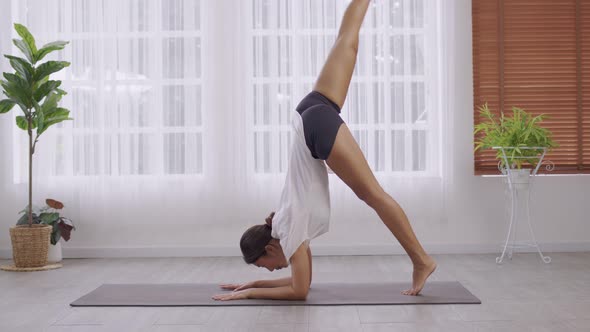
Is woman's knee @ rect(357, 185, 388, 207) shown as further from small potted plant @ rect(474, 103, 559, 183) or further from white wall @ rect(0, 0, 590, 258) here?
white wall @ rect(0, 0, 590, 258)

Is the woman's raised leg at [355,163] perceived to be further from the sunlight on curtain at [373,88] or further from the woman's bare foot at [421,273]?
the sunlight on curtain at [373,88]

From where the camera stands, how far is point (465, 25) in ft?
19.5

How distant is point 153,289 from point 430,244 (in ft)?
8.25

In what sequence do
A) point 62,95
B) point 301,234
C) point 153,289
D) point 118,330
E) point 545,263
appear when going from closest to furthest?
point 118,330 → point 301,234 → point 153,289 → point 545,263 → point 62,95

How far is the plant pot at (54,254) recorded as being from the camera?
5641mm

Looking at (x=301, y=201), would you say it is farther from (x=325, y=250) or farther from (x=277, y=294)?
(x=325, y=250)

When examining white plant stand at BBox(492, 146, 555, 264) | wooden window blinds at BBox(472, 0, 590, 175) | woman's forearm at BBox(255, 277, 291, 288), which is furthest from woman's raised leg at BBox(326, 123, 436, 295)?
wooden window blinds at BBox(472, 0, 590, 175)

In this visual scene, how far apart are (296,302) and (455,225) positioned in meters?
2.58

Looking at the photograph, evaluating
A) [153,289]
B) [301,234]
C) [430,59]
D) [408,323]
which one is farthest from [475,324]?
[430,59]

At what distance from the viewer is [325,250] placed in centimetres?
589

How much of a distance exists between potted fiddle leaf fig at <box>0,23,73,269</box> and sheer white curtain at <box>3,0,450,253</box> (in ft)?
1.63

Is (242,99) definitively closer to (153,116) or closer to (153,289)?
(153,116)

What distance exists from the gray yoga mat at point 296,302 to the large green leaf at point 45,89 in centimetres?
171

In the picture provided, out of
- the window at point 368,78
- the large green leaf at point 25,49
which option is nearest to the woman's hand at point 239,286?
the window at point 368,78
